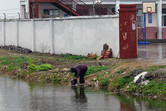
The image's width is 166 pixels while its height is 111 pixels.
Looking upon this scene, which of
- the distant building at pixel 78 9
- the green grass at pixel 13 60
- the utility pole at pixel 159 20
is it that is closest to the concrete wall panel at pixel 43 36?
the green grass at pixel 13 60

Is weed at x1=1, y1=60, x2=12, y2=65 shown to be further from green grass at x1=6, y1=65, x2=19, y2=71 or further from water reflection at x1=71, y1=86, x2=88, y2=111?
water reflection at x1=71, y1=86, x2=88, y2=111

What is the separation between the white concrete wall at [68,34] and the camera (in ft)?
77.5

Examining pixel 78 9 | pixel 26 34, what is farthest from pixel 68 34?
pixel 78 9

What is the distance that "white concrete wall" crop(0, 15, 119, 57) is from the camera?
77.5 ft

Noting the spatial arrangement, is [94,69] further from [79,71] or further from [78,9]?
[78,9]

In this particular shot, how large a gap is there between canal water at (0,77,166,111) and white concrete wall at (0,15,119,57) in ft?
→ 22.3

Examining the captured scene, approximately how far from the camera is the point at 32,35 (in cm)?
3027

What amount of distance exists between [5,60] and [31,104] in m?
11.7

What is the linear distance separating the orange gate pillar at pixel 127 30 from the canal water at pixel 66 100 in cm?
596

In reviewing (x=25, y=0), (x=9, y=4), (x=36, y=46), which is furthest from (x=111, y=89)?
(x=9, y=4)

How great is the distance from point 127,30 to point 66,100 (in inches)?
345

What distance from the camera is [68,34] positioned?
2664 cm

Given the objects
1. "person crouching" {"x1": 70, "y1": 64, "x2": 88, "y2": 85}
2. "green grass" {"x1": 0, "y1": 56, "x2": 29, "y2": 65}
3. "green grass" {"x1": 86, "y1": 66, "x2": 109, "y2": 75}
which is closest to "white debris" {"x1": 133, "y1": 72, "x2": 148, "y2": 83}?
"person crouching" {"x1": 70, "y1": 64, "x2": 88, "y2": 85}

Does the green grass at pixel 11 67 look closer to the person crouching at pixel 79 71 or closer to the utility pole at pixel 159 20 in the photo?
the person crouching at pixel 79 71
